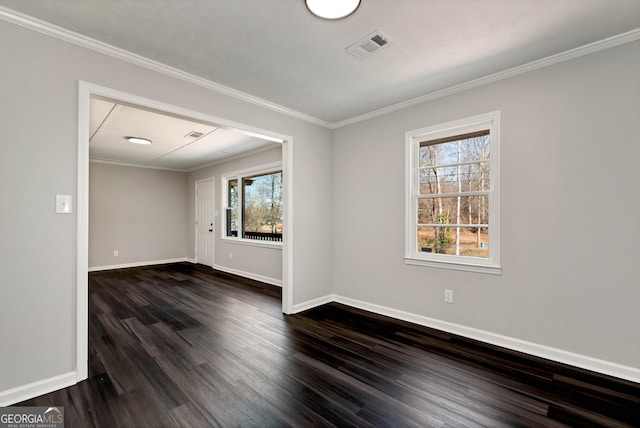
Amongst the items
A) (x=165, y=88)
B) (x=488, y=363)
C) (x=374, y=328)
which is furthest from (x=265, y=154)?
(x=488, y=363)

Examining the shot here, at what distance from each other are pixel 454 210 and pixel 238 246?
4452mm

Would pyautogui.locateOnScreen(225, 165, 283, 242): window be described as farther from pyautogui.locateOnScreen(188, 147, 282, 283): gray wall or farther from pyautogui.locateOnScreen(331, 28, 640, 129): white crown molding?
pyautogui.locateOnScreen(331, 28, 640, 129): white crown molding

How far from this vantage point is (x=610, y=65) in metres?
2.29

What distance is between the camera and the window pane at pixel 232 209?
21.4 ft

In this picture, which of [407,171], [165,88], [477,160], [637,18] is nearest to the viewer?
[637,18]

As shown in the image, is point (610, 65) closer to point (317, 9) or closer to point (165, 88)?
point (317, 9)

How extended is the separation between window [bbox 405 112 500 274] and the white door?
5.17 metres

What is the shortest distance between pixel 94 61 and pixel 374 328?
3562mm

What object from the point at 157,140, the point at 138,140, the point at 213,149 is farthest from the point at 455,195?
the point at 138,140

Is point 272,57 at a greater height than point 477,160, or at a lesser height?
greater

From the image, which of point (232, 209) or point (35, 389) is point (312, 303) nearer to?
point (35, 389)

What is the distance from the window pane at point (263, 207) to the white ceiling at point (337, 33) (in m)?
2.73

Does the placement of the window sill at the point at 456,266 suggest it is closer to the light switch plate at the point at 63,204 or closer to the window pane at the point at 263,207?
the window pane at the point at 263,207

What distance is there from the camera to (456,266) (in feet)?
10.1
